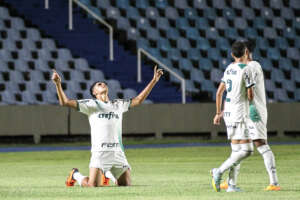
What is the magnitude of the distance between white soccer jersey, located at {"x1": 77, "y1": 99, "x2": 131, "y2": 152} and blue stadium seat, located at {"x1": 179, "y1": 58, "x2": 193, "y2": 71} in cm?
1674

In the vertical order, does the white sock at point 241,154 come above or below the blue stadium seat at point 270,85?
below

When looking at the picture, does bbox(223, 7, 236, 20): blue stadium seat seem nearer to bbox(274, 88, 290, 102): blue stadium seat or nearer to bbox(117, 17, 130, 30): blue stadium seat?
bbox(274, 88, 290, 102): blue stadium seat

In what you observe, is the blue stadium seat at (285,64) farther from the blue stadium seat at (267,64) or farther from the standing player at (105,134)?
the standing player at (105,134)

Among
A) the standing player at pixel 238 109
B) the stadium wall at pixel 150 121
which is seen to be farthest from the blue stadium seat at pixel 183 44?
the standing player at pixel 238 109

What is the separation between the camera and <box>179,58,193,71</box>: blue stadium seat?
2687 centimetres

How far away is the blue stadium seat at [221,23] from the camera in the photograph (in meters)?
28.3

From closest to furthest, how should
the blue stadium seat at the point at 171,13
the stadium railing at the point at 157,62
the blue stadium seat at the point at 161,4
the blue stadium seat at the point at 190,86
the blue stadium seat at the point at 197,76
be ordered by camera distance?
the stadium railing at the point at 157,62 → the blue stadium seat at the point at 190,86 → the blue stadium seat at the point at 197,76 → the blue stadium seat at the point at 171,13 → the blue stadium seat at the point at 161,4

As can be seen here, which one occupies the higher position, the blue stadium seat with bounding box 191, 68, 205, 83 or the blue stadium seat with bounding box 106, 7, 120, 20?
the blue stadium seat with bounding box 106, 7, 120, 20

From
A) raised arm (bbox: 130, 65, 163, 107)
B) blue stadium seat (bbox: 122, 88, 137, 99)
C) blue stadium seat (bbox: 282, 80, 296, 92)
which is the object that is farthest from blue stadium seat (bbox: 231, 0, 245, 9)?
raised arm (bbox: 130, 65, 163, 107)

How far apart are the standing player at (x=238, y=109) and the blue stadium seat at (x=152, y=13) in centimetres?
1868

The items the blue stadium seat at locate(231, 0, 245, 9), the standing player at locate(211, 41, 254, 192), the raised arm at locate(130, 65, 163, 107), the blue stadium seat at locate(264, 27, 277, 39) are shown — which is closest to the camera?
the standing player at locate(211, 41, 254, 192)

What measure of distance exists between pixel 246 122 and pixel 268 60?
19451 millimetres

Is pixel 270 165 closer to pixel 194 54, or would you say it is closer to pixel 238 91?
pixel 238 91

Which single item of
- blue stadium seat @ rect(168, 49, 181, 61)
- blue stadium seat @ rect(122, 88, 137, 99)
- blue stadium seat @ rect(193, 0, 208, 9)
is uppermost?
blue stadium seat @ rect(193, 0, 208, 9)
